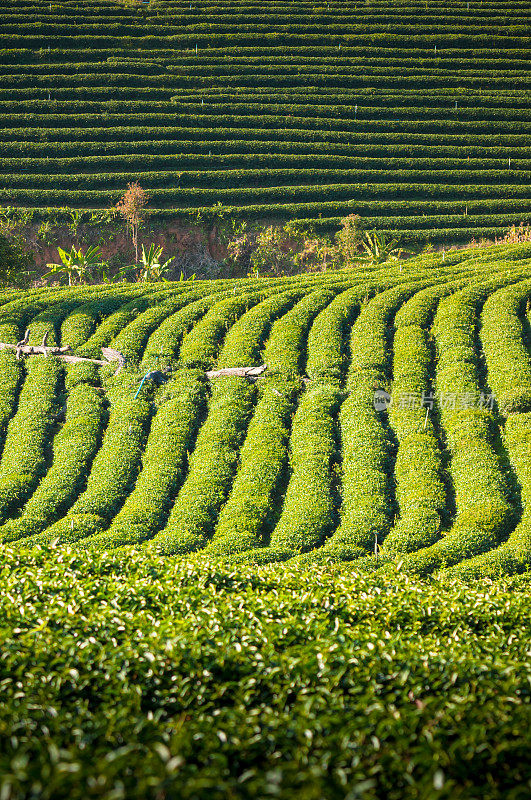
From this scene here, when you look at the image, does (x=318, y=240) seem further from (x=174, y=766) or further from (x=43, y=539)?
(x=174, y=766)

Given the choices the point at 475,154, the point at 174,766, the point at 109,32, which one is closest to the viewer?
the point at 174,766

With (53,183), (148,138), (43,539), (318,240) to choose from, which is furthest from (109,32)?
(43,539)

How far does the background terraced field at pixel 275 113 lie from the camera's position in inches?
2138

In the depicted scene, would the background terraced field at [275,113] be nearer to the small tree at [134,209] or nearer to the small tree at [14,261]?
the small tree at [134,209]

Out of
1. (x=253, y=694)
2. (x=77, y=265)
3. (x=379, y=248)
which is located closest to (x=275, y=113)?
(x=379, y=248)

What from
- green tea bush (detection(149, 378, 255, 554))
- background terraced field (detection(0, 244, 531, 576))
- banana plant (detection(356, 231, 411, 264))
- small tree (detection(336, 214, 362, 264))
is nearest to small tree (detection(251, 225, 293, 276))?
small tree (detection(336, 214, 362, 264))

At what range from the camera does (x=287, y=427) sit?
957 inches

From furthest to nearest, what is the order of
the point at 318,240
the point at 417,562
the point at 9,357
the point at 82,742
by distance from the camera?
the point at 318,240 < the point at 9,357 < the point at 417,562 < the point at 82,742

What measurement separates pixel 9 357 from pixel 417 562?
19.9m

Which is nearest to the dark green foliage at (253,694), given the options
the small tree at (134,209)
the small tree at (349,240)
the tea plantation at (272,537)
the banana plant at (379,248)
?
the tea plantation at (272,537)

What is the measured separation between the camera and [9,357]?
1163 inches

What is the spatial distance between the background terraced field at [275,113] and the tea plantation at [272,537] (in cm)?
1657

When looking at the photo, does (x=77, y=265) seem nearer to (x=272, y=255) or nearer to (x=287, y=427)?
(x=272, y=255)

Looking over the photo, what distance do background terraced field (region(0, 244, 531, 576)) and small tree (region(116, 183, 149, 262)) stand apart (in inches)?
578
